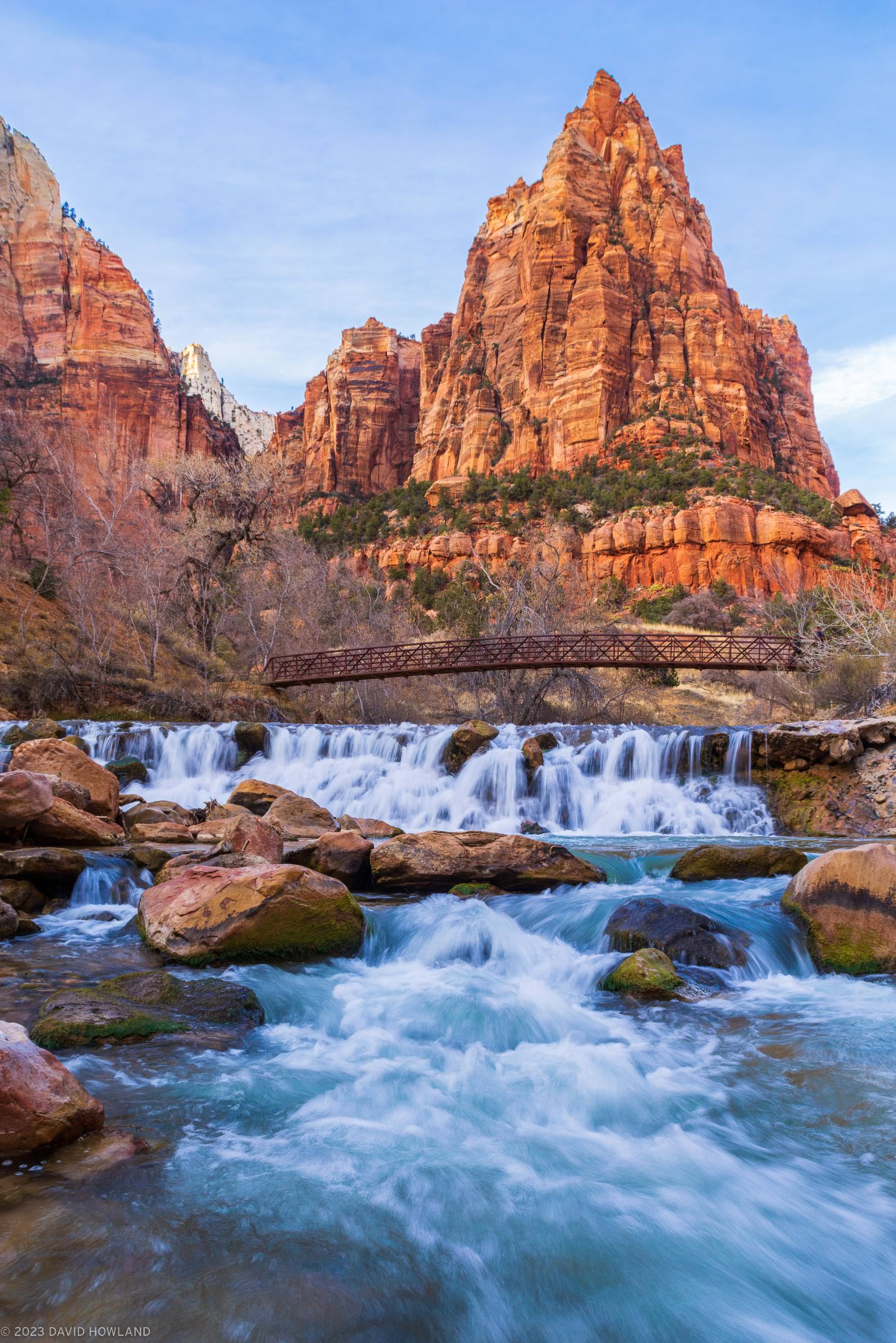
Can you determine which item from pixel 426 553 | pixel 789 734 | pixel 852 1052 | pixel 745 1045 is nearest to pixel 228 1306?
pixel 745 1045

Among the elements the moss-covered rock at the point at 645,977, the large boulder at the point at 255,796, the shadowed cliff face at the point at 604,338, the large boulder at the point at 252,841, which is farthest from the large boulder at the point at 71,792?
the shadowed cliff face at the point at 604,338

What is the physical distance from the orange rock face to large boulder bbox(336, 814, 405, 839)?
322 ft

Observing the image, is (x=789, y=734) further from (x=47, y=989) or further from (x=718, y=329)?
(x=718, y=329)

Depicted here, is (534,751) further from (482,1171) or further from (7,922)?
(482,1171)

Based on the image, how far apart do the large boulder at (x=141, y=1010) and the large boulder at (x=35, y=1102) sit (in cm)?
111

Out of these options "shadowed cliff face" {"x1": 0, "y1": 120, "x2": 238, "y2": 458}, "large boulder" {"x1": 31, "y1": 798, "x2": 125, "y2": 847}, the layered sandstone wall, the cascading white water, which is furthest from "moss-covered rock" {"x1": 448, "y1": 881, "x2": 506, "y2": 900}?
"shadowed cliff face" {"x1": 0, "y1": 120, "x2": 238, "y2": 458}

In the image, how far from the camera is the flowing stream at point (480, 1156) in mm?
2834

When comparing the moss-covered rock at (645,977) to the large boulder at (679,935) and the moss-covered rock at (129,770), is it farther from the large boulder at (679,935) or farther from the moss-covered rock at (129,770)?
the moss-covered rock at (129,770)

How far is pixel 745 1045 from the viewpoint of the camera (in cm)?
529

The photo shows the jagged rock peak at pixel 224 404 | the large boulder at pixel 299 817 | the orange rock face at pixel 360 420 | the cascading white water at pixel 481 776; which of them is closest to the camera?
the large boulder at pixel 299 817

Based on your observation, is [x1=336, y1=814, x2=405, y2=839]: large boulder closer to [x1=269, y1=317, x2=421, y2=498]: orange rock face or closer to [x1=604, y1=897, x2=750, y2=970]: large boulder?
[x1=604, y1=897, x2=750, y2=970]: large boulder

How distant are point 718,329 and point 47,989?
310 ft

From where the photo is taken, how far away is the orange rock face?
110812 millimetres

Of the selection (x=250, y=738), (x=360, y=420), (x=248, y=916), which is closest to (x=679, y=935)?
(x=248, y=916)
